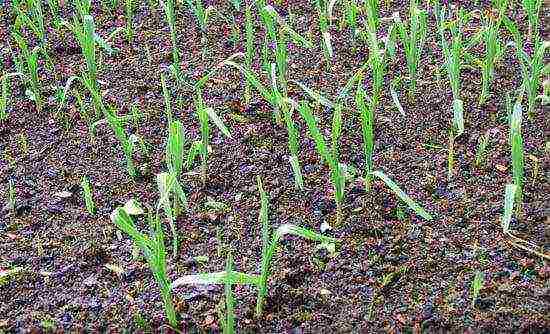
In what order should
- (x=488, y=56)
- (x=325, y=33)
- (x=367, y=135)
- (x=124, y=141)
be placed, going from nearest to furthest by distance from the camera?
1. (x=367, y=135)
2. (x=124, y=141)
3. (x=488, y=56)
4. (x=325, y=33)

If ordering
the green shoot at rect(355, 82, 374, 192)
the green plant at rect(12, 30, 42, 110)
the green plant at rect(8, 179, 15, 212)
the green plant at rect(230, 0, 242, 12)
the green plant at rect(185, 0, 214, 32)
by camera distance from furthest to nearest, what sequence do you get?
the green plant at rect(230, 0, 242, 12)
the green plant at rect(185, 0, 214, 32)
the green plant at rect(12, 30, 42, 110)
the green plant at rect(8, 179, 15, 212)
the green shoot at rect(355, 82, 374, 192)

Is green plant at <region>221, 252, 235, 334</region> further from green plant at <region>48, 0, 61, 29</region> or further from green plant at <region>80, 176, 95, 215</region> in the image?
Result: green plant at <region>48, 0, 61, 29</region>

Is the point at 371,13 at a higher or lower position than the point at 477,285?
higher

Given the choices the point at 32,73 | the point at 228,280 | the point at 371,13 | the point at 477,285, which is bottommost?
the point at 477,285

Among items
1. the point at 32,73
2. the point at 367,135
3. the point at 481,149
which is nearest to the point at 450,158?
the point at 481,149

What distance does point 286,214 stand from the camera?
5.90 feet

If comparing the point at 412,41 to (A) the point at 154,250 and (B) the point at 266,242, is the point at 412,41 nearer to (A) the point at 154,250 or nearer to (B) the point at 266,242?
(B) the point at 266,242

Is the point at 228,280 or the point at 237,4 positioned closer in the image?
the point at 228,280

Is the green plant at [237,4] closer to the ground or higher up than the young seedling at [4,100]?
higher up

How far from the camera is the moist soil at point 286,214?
5.11 feet

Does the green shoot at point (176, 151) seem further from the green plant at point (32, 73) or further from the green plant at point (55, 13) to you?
the green plant at point (55, 13)

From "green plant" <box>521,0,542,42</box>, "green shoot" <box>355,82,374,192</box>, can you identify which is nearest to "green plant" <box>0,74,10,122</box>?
"green shoot" <box>355,82,374,192</box>

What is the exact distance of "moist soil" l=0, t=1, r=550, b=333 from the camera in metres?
1.56

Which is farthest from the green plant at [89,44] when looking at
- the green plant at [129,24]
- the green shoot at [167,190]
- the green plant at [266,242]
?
the green plant at [266,242]
